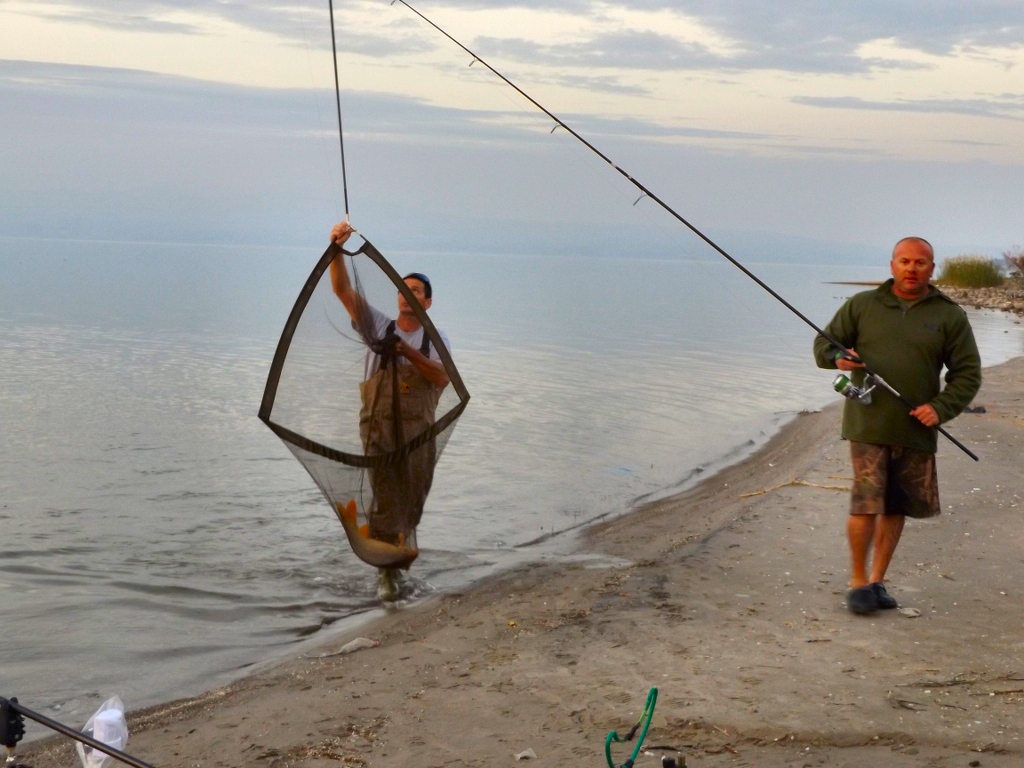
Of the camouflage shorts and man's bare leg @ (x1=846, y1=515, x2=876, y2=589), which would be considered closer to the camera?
the camouflage shorts

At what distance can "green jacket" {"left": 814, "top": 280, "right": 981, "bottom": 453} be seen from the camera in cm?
571

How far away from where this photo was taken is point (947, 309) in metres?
5.73

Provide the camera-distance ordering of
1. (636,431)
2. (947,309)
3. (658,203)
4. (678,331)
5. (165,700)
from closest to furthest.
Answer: (947,309) < (165,700) < (658,203) < (636,431) < (678,331)

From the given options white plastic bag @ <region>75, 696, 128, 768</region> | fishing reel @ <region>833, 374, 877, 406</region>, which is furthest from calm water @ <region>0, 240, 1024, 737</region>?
fishing reel @ <region>833, 374, 877, 406</region>

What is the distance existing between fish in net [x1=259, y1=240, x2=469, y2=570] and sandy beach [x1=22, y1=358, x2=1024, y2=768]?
3.09 ft

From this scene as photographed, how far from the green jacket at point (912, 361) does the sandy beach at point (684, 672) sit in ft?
3.24

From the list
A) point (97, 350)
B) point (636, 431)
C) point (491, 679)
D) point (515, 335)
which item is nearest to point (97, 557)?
point (491, 679)

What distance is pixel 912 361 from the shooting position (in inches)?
226

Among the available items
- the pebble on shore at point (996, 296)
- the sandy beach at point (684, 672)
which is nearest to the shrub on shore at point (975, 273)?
the pebble on shore at point (996, 296)

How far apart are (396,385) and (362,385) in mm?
217

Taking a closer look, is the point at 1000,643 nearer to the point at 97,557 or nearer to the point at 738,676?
the point at 738,676

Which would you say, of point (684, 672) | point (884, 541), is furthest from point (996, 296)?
point (684, 672)

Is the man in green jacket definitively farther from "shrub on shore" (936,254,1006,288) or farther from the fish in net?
"shrub on shore" (936,254,1006,288)

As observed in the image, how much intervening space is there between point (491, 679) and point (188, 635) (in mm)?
2715
